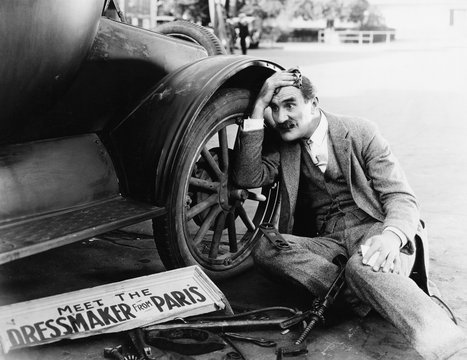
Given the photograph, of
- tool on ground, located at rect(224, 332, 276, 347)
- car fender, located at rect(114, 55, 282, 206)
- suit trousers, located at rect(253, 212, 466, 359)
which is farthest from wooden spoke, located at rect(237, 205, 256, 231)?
tool on ground, located at rect(224, 332, 276, 347)

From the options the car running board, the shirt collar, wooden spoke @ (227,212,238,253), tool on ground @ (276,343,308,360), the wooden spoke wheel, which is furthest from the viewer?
wooden spoke @ (227,212,238,253)

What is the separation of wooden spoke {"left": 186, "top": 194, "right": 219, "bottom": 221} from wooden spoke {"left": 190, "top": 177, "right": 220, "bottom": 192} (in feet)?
0.11

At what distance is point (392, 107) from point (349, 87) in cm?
222

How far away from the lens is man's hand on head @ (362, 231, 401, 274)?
2250mm

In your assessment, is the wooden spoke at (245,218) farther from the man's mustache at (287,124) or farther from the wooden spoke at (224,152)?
the man's mustache at (287,124)

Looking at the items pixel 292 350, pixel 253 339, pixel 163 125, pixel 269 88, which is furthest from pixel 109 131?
pixel 292 350

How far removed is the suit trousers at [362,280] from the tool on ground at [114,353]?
74 cm

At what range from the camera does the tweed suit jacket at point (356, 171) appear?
2479 millimetres

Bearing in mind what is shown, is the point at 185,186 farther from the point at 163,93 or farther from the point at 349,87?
the point at 349,87

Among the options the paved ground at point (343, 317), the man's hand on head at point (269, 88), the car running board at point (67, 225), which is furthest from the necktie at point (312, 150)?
the car running board at point (67, 225)

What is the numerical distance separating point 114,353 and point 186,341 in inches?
9.9

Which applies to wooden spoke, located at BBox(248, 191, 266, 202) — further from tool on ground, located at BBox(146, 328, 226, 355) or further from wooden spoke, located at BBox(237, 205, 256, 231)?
tool on ground, located at BBox(146, 328, 226, 355)

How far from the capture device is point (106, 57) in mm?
2422

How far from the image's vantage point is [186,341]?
2.18m
